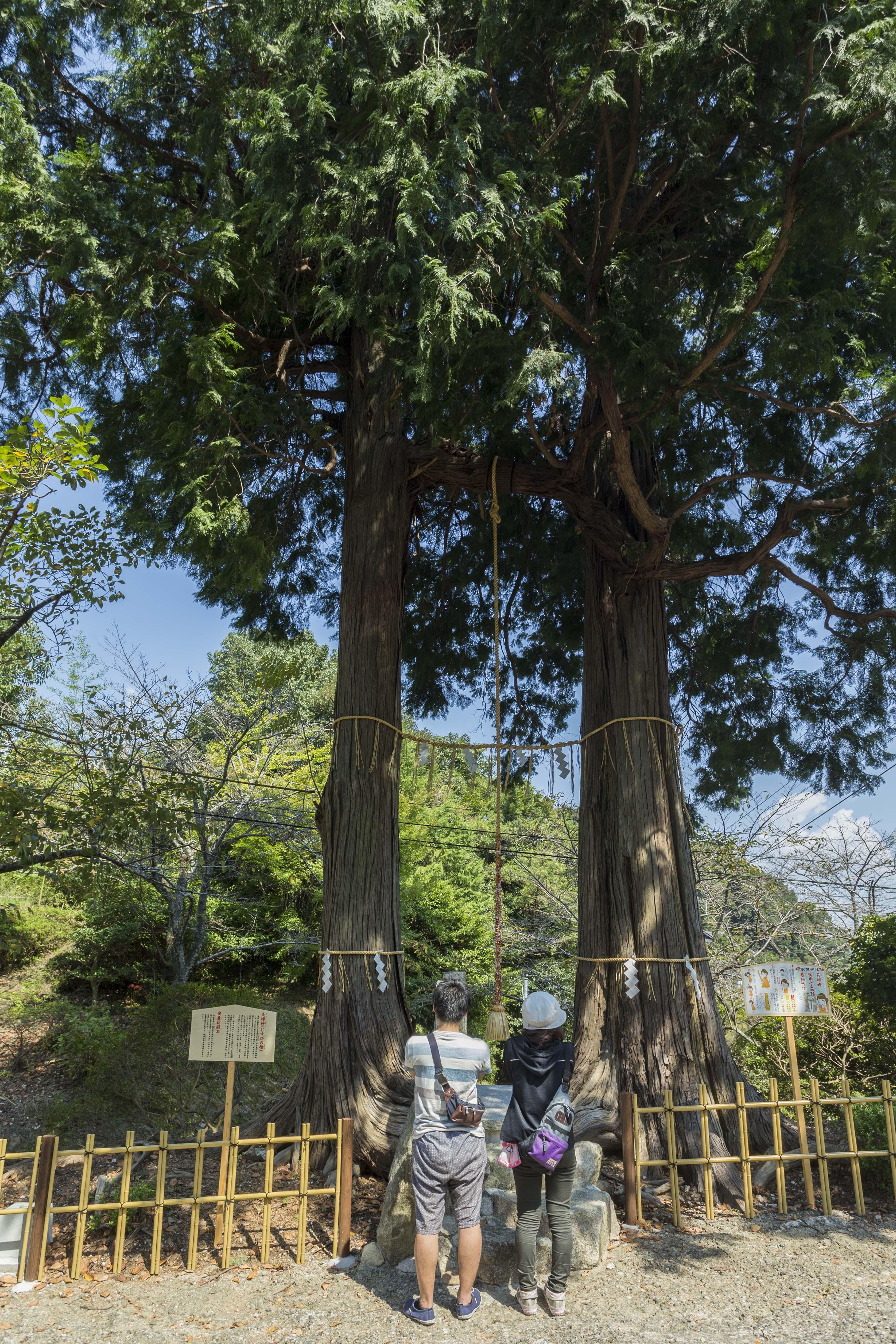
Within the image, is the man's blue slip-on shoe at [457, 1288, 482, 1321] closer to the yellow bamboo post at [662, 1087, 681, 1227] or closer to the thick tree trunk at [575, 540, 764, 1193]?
the yellow bamboo post at [662, 1087, 681, 1227]

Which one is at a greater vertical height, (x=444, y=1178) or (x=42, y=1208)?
(x=444, y=1178)

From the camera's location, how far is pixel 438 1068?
3.33 metres

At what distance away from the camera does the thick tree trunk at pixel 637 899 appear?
201 inches

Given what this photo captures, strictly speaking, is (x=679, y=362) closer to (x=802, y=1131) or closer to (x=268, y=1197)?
(x=802, y=1131)

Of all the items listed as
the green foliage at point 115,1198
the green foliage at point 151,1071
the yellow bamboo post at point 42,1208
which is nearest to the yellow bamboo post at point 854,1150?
the green foliage at point 115,1198

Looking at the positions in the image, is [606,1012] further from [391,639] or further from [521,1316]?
[391,639]

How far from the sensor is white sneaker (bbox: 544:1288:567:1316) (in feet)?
10.8

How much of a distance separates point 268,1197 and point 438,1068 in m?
1.17

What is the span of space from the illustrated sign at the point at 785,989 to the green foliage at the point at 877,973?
5.13 feet

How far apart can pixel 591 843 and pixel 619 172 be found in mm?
4436

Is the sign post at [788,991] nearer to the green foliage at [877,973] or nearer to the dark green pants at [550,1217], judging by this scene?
the green foliage at [877,973]

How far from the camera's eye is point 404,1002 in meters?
5.47

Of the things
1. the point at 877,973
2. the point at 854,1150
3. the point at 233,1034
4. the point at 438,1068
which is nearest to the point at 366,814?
the point at 233,1034

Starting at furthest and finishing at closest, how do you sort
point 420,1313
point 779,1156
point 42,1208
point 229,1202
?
point 779,1156
point 229,1202
point 42,1208
point 420,1313
